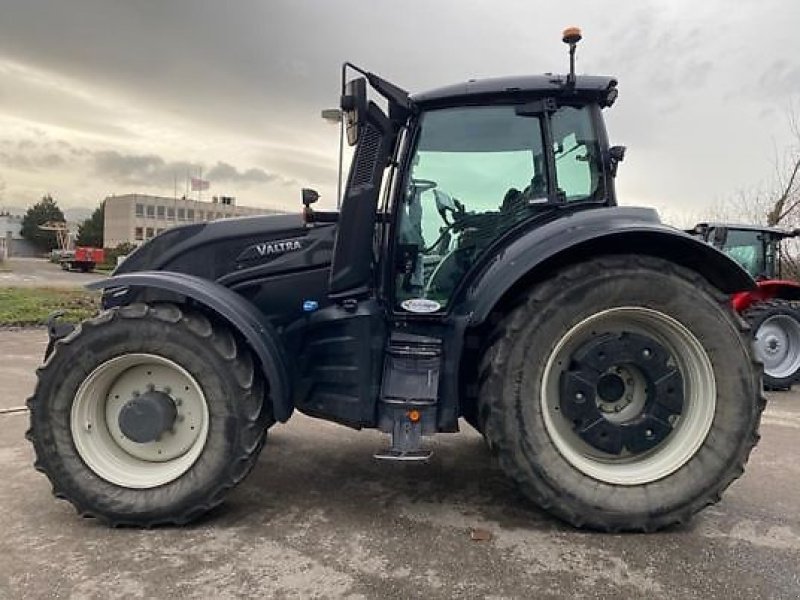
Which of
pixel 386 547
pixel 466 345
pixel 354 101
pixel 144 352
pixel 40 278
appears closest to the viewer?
pixel 386 547

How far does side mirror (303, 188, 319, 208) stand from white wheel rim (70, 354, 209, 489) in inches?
44.2

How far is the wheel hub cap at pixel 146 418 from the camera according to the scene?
3.38 m

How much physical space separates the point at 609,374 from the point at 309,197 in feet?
6.15

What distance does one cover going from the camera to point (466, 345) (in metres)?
3.59

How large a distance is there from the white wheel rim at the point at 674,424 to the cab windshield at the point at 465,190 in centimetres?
71

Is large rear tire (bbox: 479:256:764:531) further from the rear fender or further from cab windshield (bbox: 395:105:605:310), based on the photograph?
the rear fender

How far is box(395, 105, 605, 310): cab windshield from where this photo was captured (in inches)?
146

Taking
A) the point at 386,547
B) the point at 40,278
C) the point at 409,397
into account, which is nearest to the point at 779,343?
the point at 409,397

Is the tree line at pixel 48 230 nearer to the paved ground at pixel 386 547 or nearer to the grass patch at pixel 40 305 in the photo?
the grass patch at pixel 40 305

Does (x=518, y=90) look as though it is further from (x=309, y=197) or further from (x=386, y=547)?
(x=386, y=547)

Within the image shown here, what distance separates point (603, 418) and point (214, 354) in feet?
6.52

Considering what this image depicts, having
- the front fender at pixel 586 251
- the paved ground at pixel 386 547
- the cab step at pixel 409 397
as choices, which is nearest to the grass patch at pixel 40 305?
the paved ground at pixel 386 547

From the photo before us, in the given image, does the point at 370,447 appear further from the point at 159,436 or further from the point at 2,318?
the point at 2,318

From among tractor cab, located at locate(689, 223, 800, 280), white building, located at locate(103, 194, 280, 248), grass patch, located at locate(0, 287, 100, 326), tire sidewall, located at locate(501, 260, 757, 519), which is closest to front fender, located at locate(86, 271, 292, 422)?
tire sidewall, located at locate(501, 260, 757, 519)
